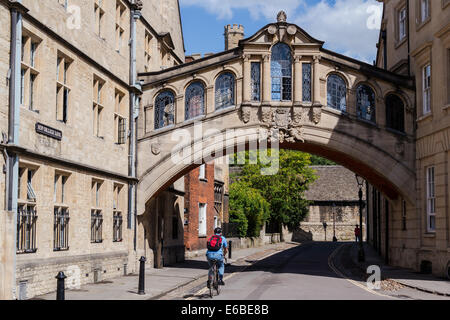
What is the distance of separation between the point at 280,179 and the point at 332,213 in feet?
50.5

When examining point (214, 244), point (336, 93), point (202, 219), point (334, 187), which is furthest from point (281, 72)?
point (334, 187)

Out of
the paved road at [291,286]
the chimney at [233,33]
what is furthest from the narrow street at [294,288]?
the chimney at [233,33]

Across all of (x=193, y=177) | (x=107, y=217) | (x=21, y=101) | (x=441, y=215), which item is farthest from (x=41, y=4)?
(x=193, y=177)

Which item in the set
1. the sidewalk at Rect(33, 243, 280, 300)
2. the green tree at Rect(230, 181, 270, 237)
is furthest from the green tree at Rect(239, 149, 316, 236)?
the sidewalk at Rect(33, 243, 280, 300)

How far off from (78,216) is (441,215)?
1179 cm

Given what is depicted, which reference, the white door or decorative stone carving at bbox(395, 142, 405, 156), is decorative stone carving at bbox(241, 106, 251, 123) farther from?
the white door

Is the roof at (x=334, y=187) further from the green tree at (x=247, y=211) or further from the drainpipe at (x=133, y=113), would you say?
the drainpipe at (x=133, y=113)

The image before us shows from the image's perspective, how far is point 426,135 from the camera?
78.1 ft

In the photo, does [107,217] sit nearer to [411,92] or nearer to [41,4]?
[41,4]

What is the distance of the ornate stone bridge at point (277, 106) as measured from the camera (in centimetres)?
2505

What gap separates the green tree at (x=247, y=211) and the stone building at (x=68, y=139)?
24374 mm

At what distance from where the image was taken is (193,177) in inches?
1400

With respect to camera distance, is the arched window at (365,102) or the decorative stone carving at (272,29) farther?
the arched window at (365,102)

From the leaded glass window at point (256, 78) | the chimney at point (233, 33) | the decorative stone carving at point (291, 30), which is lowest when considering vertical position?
the leaded glass window at point (256, 78)
